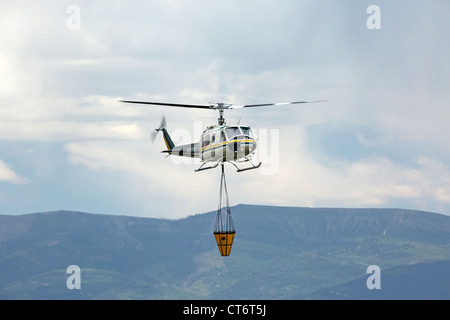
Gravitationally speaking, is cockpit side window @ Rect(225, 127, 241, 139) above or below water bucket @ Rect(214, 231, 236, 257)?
above

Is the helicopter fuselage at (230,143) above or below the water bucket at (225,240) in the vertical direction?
above

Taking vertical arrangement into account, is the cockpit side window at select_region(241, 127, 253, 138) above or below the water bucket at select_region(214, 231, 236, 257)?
above

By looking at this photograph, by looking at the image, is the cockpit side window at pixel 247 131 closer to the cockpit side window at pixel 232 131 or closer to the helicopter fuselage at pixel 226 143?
the helicopter fuselage at pixel 226 143

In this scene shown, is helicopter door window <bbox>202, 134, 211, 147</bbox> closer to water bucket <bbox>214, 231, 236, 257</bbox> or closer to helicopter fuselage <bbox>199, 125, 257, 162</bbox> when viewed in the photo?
helicopter fuselage <bbox>199, 125, 257, 162</bbox>

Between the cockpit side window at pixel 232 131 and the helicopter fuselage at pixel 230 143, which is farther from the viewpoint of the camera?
the cockpit side window at pixel 232 131

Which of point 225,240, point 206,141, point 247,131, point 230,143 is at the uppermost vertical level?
point 247,131

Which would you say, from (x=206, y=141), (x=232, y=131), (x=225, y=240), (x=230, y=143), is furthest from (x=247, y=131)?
(x=225, y=240)

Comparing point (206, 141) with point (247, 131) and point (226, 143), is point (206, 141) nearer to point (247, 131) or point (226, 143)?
point (226, 143)

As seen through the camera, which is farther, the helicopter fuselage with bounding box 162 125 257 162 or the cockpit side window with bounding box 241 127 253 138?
the cockpit side window with bounding box 241 127 253 138

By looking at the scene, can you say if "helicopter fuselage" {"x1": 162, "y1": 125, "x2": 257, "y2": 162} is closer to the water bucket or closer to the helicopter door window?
the helicopter door window
